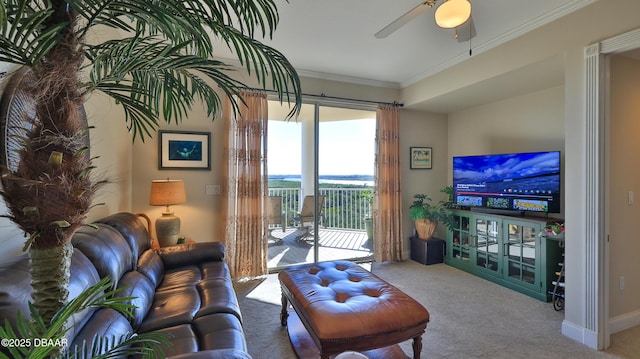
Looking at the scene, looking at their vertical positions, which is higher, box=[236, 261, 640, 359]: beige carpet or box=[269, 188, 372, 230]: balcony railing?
box=[269, 188, 372, 230]: balcony railing

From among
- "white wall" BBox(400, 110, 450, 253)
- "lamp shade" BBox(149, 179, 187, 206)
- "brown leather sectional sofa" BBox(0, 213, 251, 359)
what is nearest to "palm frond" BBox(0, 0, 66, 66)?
"brown leather sectional sofa" BBox(0, 213, 251, 359)

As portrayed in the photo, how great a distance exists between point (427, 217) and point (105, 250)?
3.78 meters

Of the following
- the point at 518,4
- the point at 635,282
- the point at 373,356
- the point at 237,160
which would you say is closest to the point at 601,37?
the point at 518,4

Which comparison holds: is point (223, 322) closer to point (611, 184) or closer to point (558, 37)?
point (611, 184)

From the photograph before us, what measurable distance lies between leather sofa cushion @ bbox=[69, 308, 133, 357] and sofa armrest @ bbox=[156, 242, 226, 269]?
44.2 inches

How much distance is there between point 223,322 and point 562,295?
3.14 meters

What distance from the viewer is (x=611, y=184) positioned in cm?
224

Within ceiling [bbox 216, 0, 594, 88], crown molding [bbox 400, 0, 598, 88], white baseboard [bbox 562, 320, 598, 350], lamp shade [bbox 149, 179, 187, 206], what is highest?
ceiling [bbox 216, 0, 594, 88]

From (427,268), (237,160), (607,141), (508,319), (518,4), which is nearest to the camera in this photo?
(607,141)

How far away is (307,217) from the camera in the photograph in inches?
164

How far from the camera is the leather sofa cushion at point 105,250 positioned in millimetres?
1552

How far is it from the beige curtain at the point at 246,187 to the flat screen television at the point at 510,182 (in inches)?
110

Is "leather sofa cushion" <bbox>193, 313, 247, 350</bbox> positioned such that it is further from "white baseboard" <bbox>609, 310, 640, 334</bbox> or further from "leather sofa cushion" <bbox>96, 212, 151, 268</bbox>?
"white baseboard" <bbox>609, 310, 640, 334</bbox>

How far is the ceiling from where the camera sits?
7.91 ft
